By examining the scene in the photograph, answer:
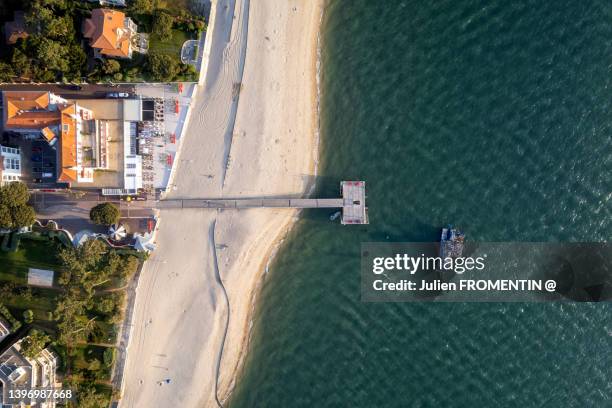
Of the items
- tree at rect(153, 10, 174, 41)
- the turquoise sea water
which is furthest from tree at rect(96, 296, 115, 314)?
tree at rect(153, 10, 174, 41)

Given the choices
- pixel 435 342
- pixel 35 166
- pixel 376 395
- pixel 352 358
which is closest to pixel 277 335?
pixel 352 358

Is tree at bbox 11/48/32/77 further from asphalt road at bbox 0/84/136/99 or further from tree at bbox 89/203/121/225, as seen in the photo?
tree at bbox 89/203/121/225

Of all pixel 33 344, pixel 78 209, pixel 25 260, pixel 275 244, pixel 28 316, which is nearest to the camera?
pixel 33 344

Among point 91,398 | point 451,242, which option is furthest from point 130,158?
point 451,242

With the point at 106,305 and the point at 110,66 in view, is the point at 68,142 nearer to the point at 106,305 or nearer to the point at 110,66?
the point at 110,66

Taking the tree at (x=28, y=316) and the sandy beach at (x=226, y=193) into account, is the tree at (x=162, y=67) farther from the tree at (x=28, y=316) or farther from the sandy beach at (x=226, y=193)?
the tree at (x=28, y=316)

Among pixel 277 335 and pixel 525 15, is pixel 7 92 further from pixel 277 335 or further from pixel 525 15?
pixel 525 15
